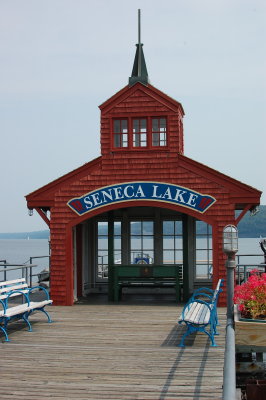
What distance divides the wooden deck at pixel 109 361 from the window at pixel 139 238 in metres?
4.57

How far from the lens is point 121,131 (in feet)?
49.3

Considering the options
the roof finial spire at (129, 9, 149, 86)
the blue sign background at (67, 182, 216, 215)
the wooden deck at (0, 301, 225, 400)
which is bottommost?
the wooden deck at (0, 301, 225, 400)

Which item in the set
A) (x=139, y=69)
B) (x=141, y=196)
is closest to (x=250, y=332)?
(x=141, y=196)

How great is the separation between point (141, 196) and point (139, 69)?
139 inches

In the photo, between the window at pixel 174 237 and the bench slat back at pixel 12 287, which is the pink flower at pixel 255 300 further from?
the window at pixel 174 237

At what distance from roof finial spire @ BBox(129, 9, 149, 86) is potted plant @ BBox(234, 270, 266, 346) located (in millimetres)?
7467

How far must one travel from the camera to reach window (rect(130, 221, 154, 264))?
16.9 meters

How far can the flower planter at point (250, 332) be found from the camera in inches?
339

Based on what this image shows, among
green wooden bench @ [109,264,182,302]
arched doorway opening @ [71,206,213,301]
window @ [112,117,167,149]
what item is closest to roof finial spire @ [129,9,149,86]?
window @ [112,117,167,149]

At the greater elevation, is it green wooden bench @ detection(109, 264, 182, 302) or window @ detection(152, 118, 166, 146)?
window @ detection(152, 118, 166, 146)

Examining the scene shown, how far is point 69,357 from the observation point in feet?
28.4

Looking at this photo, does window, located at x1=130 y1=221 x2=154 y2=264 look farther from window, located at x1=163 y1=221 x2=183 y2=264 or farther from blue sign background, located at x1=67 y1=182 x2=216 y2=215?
blue sign background, located at x1=67 y1=182 x2=216 y2=215

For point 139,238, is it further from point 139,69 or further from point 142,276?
point 139,69

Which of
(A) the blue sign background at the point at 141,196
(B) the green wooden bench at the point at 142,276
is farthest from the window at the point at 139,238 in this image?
(A) the blue sign background at the point at 141,196
